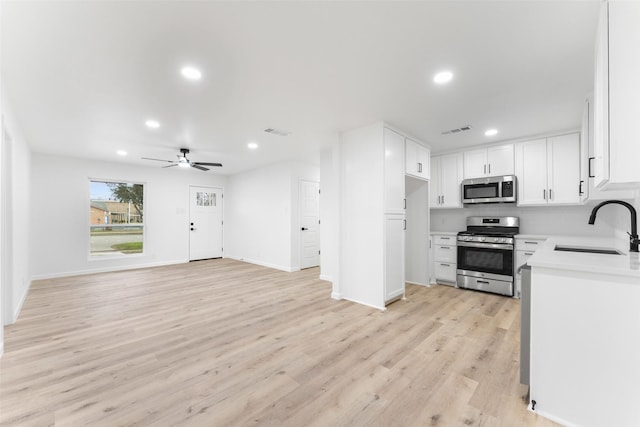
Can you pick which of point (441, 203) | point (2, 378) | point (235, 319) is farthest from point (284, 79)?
point (441, 203)

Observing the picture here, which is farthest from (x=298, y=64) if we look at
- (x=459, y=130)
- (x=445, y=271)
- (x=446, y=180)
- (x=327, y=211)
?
(x=445, y=271)

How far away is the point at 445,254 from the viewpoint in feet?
16.0

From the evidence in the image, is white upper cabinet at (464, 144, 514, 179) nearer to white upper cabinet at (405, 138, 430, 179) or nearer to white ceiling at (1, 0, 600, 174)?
white ceiling at (1, 0, 600, 174)

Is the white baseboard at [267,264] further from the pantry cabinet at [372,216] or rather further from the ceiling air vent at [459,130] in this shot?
the ceiling air vent at [459,130]

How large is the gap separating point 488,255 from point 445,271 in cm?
76

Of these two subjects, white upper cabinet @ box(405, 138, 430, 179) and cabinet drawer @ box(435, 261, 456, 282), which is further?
cabinet drawer @ box(435, 261, 456, 282)

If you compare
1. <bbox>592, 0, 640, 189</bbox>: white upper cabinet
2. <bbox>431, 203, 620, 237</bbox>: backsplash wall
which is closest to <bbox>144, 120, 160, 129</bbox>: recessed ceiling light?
<bbox>592, 0, 640, 189</bbox>: white upper cabinet

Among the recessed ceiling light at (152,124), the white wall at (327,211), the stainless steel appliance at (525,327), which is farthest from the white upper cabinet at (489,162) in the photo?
the recessed ceiling light at (152,124)

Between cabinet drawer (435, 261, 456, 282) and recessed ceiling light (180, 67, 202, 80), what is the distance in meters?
4.64

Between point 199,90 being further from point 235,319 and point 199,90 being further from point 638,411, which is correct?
point 638,411

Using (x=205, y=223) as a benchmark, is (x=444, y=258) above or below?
below

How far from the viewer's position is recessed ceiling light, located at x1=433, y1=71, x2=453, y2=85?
2.44 meters

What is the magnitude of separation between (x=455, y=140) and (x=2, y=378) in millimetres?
5794

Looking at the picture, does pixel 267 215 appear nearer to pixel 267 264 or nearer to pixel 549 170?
pixel 267 264
